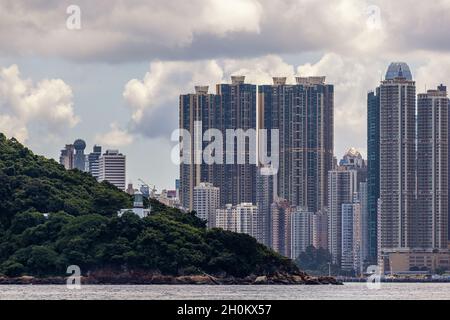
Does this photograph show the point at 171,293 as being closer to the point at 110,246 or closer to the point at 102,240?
the point at 110,246

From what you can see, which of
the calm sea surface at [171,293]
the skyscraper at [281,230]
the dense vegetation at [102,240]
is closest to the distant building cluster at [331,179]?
the skyscraper at [281,230]

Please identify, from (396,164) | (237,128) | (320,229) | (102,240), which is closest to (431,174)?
(396,164)

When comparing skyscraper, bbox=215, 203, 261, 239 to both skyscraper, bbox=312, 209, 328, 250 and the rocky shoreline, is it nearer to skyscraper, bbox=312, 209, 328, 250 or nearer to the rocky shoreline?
skyscraper, bbox=312, 209, 328, 250

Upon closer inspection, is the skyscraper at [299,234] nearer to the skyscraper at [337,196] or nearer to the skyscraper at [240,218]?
the skyscraper at [337,196]

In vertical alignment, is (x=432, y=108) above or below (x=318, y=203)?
above

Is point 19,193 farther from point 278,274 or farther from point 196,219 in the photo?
point 278,274

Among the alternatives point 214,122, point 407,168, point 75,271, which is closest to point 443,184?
point 407,168
